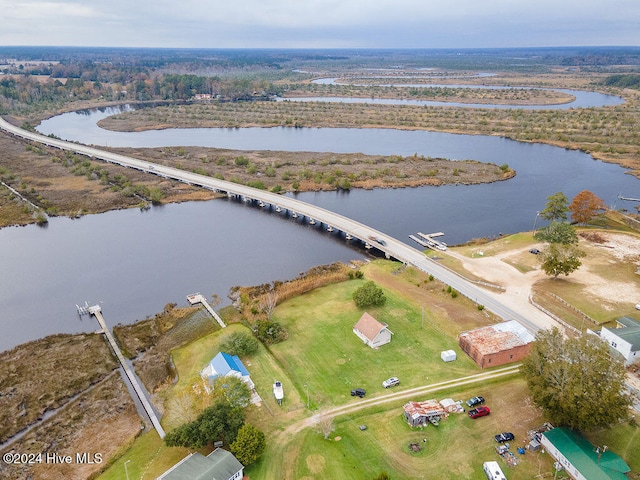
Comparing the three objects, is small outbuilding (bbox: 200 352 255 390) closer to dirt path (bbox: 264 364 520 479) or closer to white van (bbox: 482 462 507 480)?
dirt path (bbox: 264 364 520 479)

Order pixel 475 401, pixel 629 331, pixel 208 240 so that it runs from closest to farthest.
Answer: pixel 475 401 < pixel 629 331 < pixel 208 240

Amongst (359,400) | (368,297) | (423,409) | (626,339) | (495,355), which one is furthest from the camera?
(368,297)

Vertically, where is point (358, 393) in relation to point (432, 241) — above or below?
below

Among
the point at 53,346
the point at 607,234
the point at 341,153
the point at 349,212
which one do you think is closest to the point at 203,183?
the point at 349,212

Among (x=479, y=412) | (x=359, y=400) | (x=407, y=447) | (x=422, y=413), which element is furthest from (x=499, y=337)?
(x=407, y=447)

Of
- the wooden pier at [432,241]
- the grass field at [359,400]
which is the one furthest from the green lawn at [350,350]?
the wooden pier at [432,241]

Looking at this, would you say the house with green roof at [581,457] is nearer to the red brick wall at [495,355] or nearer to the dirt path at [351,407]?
the dirt path at [351,407]

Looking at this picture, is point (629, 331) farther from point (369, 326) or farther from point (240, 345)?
point (240, 345)
